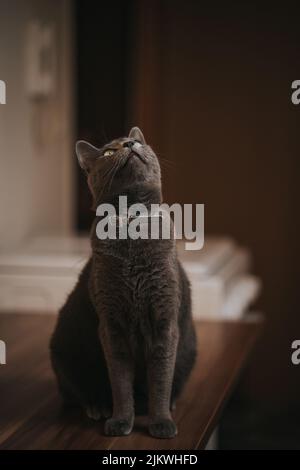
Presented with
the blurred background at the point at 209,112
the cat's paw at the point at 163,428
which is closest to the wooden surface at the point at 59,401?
the cat's paw at the point at 163,428

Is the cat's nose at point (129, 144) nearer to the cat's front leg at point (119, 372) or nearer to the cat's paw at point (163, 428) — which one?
the cat's front leg at point (119, 372)

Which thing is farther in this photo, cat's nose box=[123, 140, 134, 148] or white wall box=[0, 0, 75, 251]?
white wall box=[0, 0, 75, 251]

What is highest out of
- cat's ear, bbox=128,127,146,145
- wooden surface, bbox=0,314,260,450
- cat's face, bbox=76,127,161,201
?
cat's ear, bbox=128,127,146,145

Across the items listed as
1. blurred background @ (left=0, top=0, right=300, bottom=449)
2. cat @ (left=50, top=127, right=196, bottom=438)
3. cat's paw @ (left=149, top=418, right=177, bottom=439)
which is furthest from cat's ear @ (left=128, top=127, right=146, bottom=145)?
blurred background @ (left=0, top=0, right=300, bottom=449)

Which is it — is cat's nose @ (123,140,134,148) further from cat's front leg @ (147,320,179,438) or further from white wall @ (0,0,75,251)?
white wall @ (0,0,75,251)

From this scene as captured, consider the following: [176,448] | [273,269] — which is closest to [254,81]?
[273,269]

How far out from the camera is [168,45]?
92.3 inches

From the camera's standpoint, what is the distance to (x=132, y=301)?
32.8 inches

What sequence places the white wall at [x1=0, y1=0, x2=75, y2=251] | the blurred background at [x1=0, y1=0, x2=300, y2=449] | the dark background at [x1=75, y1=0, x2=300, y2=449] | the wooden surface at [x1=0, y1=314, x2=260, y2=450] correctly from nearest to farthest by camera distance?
the wooden surface at [x1=0, y1=314, x2=260, y2=450] < the white wall at [x1=0, y1=0, x2=75, y2=251] < the blurred background at [x1=0, y1=0, x2=300, y2=449] < the dark background at [x1=75, y1=0, x2=300, y2=449]

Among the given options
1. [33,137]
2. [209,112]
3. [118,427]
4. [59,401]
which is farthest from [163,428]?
[209,112]

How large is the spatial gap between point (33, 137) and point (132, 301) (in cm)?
120

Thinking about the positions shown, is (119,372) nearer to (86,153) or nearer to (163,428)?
(163,428)

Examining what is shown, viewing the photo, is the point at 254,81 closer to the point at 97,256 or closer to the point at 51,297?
the point at 51,297

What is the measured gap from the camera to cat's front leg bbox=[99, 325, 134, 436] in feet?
2.74
